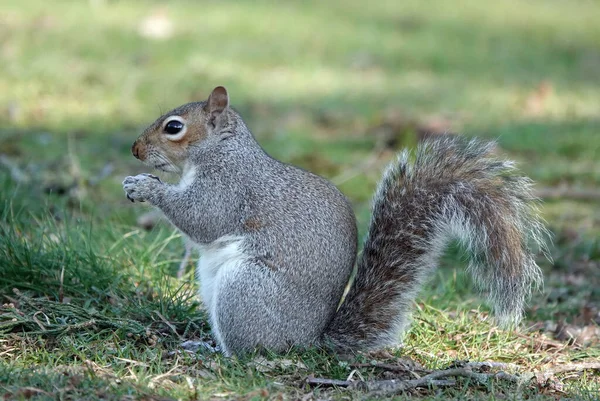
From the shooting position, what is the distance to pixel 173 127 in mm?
3191

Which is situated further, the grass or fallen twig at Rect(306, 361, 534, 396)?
the grass

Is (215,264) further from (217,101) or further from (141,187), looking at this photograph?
(217,101)

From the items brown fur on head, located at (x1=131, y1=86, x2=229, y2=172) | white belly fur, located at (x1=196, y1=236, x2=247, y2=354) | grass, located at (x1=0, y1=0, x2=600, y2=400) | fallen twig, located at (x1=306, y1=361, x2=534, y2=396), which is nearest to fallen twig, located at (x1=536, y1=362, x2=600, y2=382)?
grass, located at (x1=0, y1=0, x2=600, y2=400)

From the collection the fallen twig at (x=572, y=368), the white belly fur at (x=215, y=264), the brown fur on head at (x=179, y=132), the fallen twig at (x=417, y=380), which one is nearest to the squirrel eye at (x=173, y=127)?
the brown fur on head at (x=179, y=132)

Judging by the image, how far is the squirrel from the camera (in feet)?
9.35

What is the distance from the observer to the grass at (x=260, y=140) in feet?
9.53

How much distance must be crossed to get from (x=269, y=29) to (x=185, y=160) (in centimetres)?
579

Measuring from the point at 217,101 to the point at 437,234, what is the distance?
91cm

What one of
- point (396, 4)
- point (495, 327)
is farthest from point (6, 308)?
point (396, 4)

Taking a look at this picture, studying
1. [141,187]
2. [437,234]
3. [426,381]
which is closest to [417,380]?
[426,381]

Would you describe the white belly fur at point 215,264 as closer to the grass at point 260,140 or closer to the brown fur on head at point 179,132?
the grass at point 260,140

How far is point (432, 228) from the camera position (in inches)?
116

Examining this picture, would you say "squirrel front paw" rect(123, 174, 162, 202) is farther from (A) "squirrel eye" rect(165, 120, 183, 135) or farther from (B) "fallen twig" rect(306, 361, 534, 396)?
(B) "fallen twig" rect(306, 361, 534, 396)

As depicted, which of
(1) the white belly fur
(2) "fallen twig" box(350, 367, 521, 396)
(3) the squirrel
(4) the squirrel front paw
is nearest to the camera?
(2) "fallen twig" box(350, 367, 521, 396)
